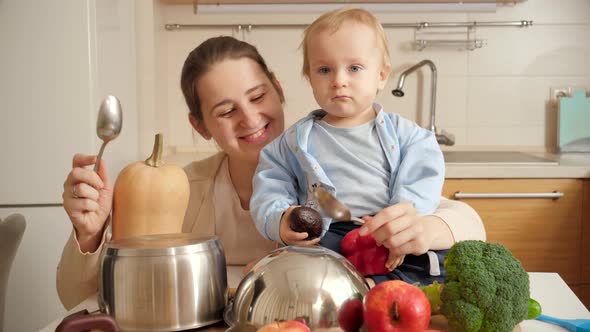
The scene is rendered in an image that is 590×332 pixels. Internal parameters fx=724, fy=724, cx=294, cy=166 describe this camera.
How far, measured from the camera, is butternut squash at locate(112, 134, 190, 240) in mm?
1227

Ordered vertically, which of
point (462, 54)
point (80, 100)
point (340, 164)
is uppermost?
point (462, 54)

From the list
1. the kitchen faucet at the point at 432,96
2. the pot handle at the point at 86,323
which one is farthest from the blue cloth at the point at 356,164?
the kitchen faucet at the point at 432,96

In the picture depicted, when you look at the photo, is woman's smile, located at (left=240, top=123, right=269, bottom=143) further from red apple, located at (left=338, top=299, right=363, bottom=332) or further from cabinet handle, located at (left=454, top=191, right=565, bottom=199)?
cabinet handle, located at (left=454, top=191, right=565, bottom=199)

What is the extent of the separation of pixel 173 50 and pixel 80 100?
38.1 inches

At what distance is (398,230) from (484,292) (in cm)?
19

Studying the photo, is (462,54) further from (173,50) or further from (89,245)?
(89,245)

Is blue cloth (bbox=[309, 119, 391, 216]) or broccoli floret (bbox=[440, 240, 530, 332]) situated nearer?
broccoli floret (bbox=[440, 240, 530, 332])

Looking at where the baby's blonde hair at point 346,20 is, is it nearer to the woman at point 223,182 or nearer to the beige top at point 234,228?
the woman at point 223,182

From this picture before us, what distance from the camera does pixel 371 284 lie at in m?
1.15

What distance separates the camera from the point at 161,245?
98cm

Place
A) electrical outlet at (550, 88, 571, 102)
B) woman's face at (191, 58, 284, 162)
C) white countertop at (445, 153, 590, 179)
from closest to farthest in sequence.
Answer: woman's face at (191, 58, 284, 162) < white countertop at (445, 153, 590, 179) < electrical outlet at (550, 88, 571, 102)

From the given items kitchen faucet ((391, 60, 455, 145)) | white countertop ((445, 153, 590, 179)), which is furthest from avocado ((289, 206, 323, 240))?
kitchen faucet ((391, 60, 455, 145))

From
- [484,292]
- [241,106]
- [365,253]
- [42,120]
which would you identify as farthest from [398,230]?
[42,120]

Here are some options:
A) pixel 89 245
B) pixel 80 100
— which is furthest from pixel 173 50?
pixel 89 245
